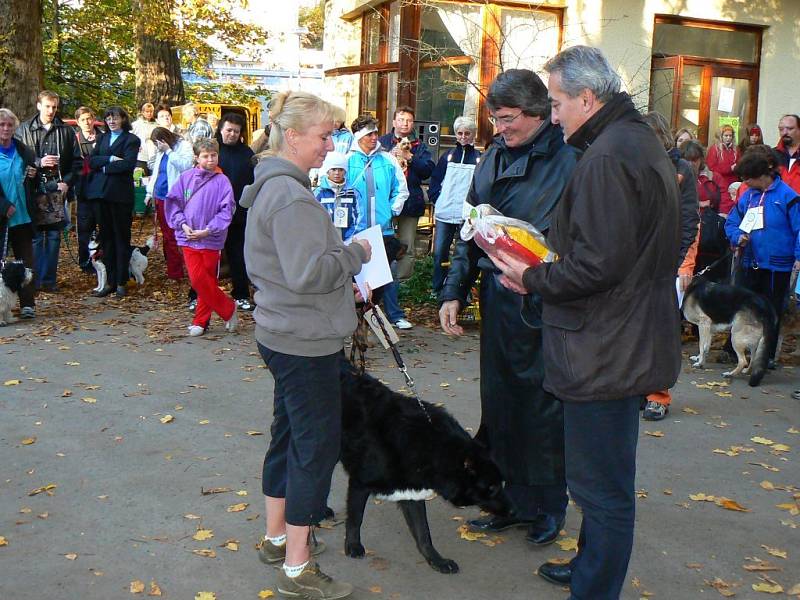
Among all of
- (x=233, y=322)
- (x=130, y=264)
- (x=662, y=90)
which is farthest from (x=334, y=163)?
(x=662, y=90)

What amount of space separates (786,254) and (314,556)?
5.39m

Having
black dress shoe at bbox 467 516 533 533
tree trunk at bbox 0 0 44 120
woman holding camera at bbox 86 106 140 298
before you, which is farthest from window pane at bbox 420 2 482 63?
black dress shoe at bbox 467 516 533 533

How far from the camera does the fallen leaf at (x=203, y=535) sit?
4.24 m

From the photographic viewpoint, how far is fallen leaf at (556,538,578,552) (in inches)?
167

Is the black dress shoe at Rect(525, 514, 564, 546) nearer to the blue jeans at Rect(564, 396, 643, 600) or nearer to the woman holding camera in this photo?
the blue jeans at Rect(564, 396, 643, 600)

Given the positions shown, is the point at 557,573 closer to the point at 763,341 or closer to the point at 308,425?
the point at 308,425

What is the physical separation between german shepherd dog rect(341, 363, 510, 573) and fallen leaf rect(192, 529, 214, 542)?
2.52ft

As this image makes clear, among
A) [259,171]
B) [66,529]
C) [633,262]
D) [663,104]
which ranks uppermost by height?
[663,104]

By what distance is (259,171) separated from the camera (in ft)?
11.0

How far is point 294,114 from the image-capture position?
3.28 m

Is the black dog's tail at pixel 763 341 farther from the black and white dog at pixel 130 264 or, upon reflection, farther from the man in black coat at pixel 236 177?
the black and white dog at pixel 130 264

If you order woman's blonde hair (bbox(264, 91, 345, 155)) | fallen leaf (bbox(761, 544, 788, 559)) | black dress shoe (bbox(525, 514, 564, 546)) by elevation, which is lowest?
fallen leaf (bbox(761, 544, 788, 559))

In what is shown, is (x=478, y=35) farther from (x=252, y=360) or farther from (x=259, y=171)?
(x=259, y=171)

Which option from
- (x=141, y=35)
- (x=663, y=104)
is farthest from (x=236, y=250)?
(x=141, y=35)
